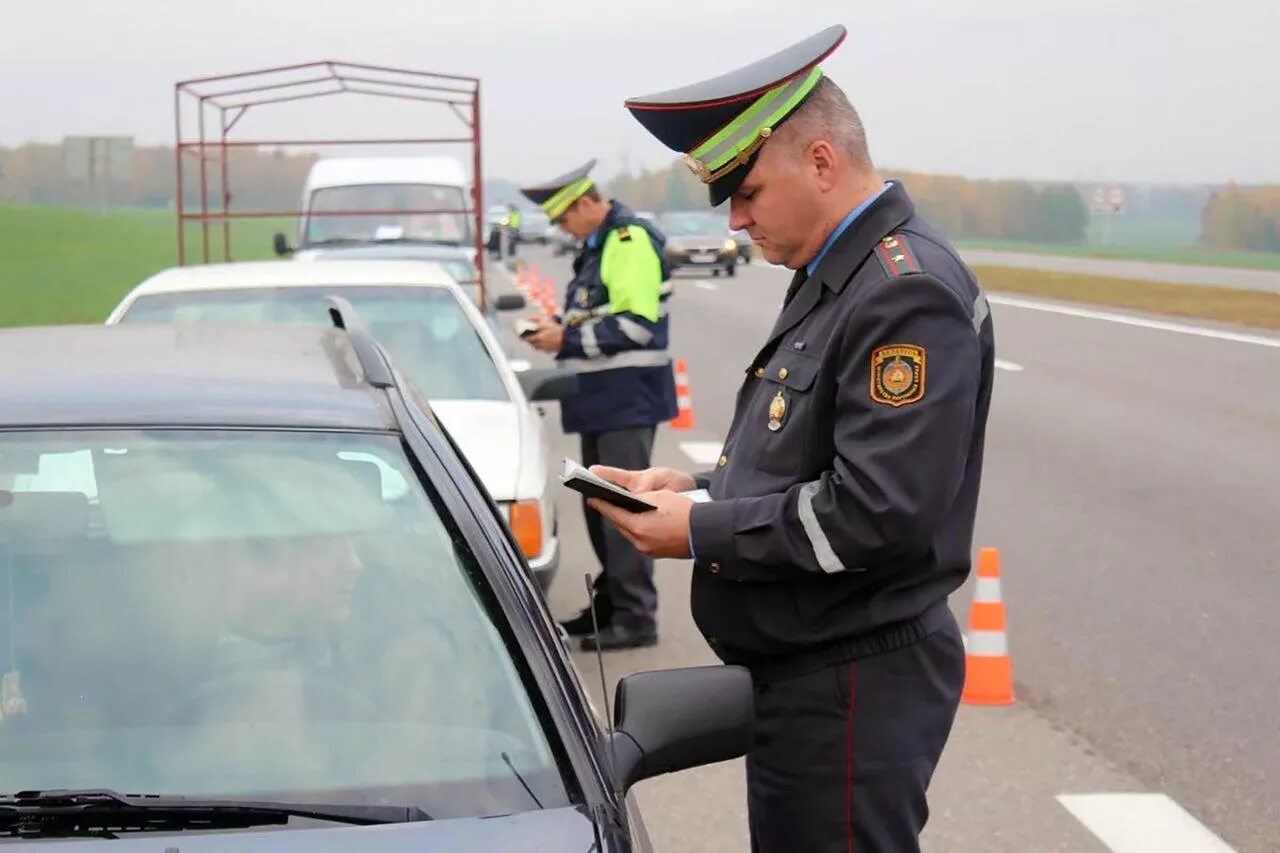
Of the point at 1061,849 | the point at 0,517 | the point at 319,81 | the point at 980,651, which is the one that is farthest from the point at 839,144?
the point at 319,81

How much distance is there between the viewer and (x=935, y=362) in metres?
2.82

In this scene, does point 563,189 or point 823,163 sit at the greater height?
point 823,163

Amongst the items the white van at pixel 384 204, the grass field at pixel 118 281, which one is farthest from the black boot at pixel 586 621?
the grass field at pixel 118 281

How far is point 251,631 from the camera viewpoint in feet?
9.27

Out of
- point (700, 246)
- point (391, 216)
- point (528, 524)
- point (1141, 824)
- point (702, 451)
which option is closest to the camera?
point (1141, 824)

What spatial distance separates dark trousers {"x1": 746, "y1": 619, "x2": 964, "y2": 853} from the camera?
3.02m

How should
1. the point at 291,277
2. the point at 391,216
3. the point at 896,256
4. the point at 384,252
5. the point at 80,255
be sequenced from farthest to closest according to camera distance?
1. the point at 80,255
2. the point at 391,216
3. the point at 384,252
4. the point at 291,277
5. the point at 896,256

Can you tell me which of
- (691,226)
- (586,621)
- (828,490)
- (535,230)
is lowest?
(535,230)

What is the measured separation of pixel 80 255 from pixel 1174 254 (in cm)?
2921

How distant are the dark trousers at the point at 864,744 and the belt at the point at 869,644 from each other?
0.4 inches

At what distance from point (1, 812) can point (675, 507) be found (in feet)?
3.77

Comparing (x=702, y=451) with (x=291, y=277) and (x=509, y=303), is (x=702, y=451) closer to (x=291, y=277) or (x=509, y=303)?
(x=509, y=303)

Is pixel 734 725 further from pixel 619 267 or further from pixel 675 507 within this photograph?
pixel 619 267

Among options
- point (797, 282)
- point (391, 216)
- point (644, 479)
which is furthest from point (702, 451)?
point (797, 282)
